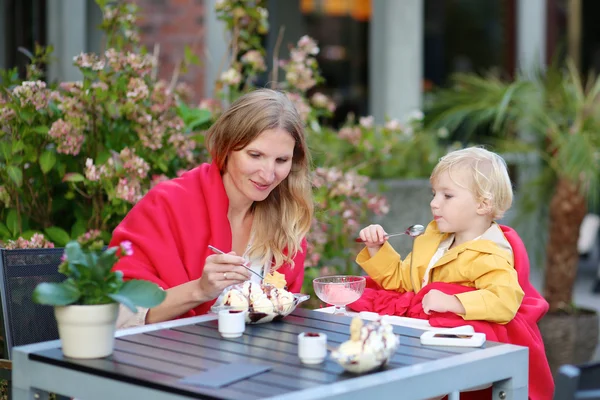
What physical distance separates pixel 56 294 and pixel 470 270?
1.28 meters

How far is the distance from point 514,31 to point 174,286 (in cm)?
575

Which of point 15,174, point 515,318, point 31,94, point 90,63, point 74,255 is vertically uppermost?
point 90,63

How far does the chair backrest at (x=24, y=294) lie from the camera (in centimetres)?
292

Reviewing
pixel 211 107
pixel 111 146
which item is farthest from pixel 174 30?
pixel 111 146

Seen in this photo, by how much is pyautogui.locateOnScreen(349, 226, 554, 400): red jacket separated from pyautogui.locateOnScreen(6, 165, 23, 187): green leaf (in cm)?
130

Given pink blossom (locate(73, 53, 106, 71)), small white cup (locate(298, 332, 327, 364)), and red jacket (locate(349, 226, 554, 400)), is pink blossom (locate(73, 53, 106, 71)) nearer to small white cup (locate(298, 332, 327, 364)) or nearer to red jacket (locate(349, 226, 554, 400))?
red jacket (locate(349, 226, 554, 400))

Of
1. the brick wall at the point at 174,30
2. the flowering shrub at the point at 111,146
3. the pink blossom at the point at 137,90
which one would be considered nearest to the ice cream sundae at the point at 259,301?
the flowering shrub at the point at 111,146

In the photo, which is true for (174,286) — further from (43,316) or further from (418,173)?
(418,173)

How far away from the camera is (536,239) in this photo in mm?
5801

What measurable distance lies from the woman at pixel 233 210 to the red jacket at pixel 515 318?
13.3 inches

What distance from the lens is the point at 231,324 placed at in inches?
99.0

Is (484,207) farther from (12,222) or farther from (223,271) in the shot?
(12,222)

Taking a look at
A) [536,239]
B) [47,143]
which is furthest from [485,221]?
[536,239]

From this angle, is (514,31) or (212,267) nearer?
(212,267)
